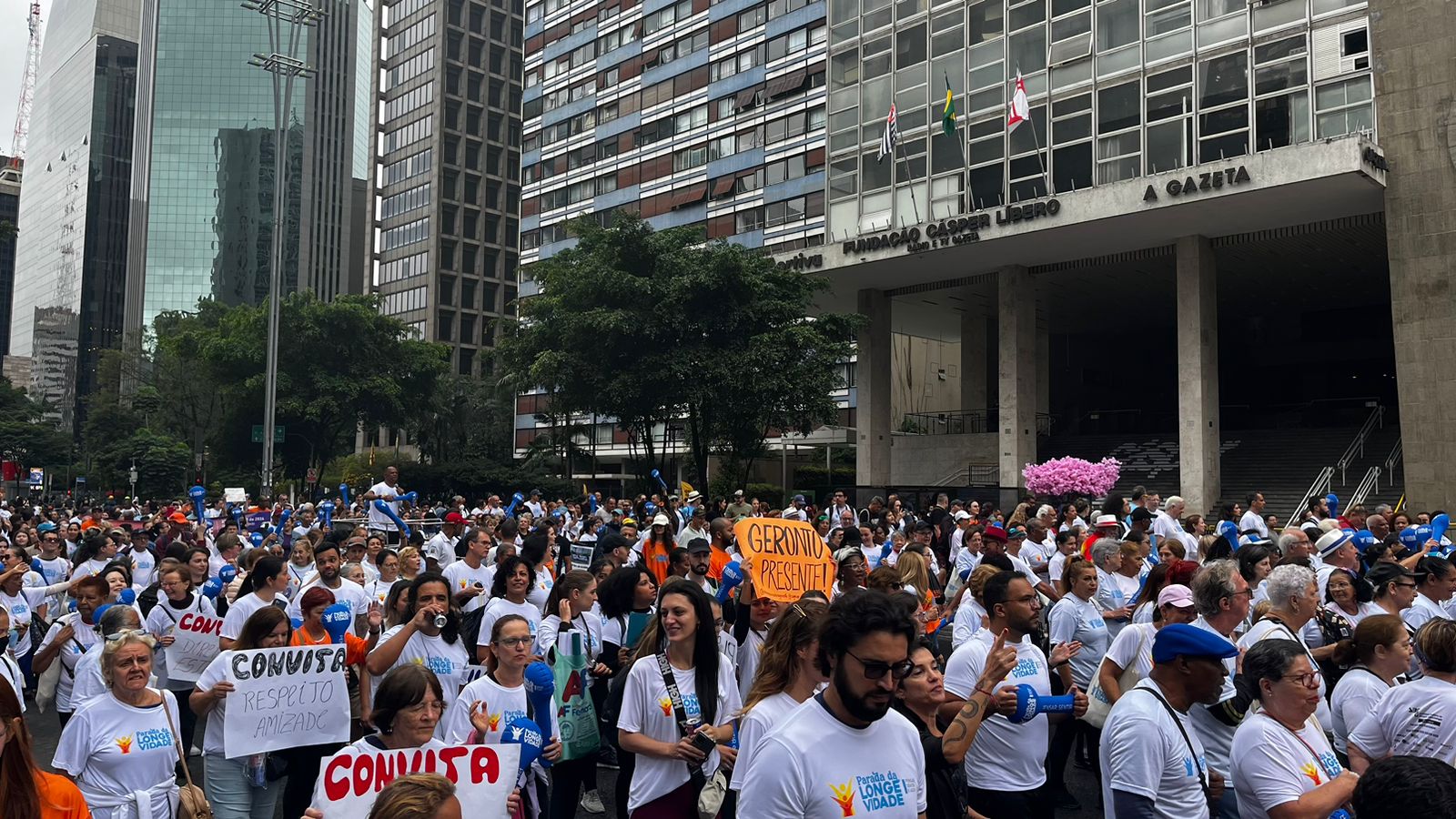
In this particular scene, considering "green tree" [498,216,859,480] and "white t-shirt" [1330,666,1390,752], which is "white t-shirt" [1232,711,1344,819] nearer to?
"white t-shirt" [1330,666,1390,752]

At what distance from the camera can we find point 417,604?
681 centimetres

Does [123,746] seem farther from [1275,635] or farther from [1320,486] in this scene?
[1320,486]

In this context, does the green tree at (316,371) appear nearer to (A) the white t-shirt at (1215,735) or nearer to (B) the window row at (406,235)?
(B) the window row at (406,235)

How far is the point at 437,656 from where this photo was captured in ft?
23.6

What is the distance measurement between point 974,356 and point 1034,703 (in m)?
42.2

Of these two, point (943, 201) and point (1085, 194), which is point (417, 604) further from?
point (943, 201)

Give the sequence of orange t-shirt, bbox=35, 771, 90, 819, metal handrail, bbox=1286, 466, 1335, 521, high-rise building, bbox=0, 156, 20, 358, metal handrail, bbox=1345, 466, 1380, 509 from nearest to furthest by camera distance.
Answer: orange t-shirt, bbox=35, 771, 90, 819, metal handrail, bbox=1345, 466, 1380, 509, metal handrail, bbox=1286, 466, 1335, 521, high-rise building, bbox=0, 156, 20, 358

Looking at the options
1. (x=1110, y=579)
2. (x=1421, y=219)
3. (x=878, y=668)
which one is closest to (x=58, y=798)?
(x=878, y=668)

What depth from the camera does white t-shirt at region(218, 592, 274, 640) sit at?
7.80 meters

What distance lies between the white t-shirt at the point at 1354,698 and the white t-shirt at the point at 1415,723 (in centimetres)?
17

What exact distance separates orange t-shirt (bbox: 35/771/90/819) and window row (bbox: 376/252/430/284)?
83405 mm

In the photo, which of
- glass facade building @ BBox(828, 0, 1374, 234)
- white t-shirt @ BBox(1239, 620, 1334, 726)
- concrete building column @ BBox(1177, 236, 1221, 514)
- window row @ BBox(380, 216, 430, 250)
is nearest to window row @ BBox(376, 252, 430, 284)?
window row @ BBox(380, 216, 430, 250)

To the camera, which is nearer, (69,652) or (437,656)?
(437,656)

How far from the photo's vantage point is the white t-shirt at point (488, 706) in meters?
5.81
